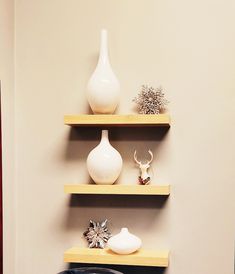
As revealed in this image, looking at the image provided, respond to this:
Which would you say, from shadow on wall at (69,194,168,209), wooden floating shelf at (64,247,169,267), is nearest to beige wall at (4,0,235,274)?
shadow on wall at (69,194,168,209)

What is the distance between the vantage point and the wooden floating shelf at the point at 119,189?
2391 mm

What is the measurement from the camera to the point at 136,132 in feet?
8.38

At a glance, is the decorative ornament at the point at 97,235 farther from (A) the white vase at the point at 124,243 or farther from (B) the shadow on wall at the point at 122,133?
(B) the shadow on wall at the point at 122,133

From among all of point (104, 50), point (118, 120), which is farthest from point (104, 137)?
point (104, 50)

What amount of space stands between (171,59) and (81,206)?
0.88 metres

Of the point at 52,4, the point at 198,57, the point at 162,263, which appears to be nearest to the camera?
the point at 162,263

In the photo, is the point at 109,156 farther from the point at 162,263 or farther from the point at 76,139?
the point at 162,263

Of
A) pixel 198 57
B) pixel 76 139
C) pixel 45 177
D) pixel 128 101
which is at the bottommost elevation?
pixel 45 177

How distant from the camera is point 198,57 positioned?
2496 mm

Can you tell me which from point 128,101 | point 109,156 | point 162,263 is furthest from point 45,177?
point 162,263

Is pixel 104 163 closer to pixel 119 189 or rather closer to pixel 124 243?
pixel 119 189

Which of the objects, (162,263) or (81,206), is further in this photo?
(81,206)

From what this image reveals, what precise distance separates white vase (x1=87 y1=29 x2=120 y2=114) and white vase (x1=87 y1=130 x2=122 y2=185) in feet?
0.53

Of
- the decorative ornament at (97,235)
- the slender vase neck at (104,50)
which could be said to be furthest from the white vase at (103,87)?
the decorative ornament at (97,235)
